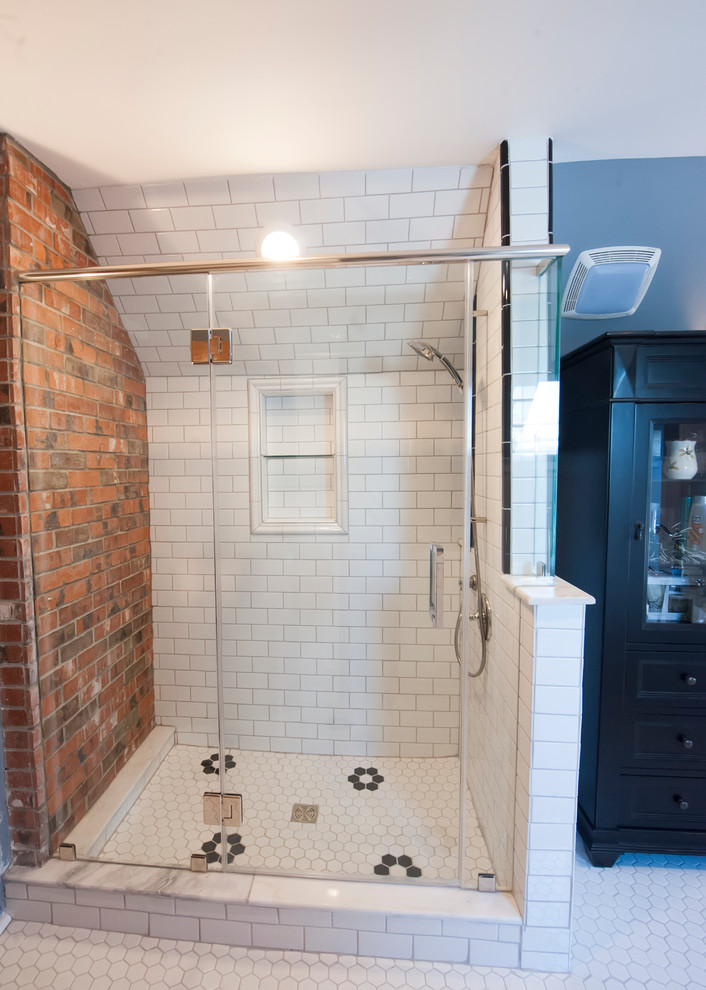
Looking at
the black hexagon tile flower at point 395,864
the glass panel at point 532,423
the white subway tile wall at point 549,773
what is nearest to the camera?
the white subway tile wall at point 549,773

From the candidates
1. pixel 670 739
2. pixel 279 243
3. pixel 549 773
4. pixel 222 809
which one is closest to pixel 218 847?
pixel 222 809

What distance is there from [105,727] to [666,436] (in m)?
2.33

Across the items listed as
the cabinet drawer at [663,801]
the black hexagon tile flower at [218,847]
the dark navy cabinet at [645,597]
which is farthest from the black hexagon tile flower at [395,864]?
the cabinet drawer at [663,801]

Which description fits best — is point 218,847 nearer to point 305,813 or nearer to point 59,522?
point 305,813

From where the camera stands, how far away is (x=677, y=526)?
153cm

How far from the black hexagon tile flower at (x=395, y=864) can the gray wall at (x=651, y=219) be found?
204 cm

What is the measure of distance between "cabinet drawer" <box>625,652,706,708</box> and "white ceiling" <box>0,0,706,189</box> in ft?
5.57

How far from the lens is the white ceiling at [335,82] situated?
0.99 metres

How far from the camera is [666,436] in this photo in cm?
150

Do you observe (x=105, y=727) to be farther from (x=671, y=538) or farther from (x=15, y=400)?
(x=671, y=538)

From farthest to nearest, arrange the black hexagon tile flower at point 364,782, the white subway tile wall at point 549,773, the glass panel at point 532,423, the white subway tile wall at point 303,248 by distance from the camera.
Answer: the black hexagon tile flower at point 364,782 → the white subway tile wall at point 303,248 → the glass panel at point 532,423 → the white subway tile wall at point 549,773

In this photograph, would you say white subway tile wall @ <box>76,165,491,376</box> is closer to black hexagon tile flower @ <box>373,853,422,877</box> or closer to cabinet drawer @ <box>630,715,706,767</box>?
cabinet drawer @ <box>630,715,706,767</box>

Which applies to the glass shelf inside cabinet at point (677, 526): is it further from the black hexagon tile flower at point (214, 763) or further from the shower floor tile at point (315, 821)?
the black hexagon tile flower at point (214, 763)

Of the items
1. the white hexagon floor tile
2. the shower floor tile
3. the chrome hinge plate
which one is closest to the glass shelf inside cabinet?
the white hexagon floor tile
